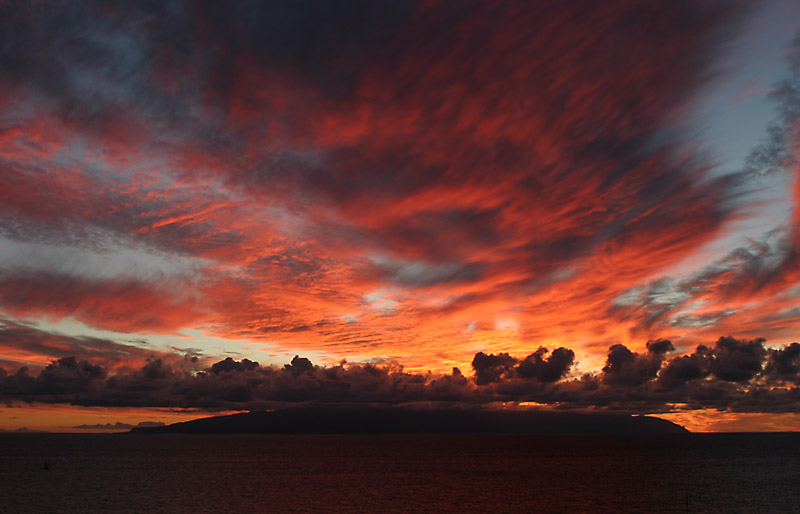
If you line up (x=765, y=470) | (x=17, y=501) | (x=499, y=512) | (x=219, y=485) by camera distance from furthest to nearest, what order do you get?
(x=765, y=470) → (x=219, y=485) → (x=17, y=501) → (x=499, y=512)

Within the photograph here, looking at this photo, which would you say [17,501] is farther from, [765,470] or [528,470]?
[765,470]

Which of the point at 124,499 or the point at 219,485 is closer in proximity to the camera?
the point at 124,499

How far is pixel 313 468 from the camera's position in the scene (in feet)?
618

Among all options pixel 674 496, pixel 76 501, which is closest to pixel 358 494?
pixel 76 501

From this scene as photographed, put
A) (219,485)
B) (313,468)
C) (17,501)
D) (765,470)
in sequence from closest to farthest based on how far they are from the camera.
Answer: (17,501) < (219,485) < (765,470) < (313,468)

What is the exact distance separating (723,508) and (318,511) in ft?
222

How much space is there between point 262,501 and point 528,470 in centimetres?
10078

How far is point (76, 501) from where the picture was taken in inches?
4072

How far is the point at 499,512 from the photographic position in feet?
302

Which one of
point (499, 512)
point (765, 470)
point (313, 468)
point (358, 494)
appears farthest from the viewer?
point (313, 468)

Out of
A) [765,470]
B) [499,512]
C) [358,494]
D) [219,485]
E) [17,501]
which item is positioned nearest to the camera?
[499,512]

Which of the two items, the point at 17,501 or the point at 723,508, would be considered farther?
the point at 17,501

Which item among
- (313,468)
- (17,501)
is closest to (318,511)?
(17,501)

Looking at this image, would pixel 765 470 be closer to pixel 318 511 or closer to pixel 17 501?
pixel 318 511
